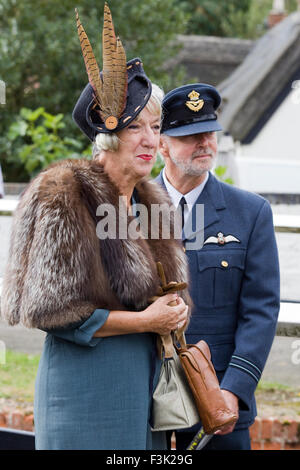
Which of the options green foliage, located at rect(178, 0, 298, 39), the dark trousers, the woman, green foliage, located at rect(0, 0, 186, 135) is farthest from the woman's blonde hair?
green foliage, located at rect(178, 0, 298, 39)

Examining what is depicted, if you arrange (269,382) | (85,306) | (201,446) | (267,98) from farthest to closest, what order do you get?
(267,98)
(269,382)
(201,446)
(85,306)

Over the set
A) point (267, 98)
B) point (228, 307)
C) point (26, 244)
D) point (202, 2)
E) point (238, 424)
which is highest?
point (202, 2)

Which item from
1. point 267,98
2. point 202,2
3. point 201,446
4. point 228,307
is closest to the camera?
point 201,446

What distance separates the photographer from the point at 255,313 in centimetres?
248

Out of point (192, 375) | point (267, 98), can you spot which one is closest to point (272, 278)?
point (192, 375)

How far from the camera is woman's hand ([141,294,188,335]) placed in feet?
6.95

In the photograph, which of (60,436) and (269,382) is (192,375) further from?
(269,382)

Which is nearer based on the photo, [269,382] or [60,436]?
[60,436]

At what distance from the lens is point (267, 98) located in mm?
16938

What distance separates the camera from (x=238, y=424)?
98.5 inches

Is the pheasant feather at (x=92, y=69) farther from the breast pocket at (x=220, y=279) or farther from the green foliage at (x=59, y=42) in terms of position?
the green foliage at (x=59, y=42)

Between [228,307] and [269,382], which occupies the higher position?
[228,307]

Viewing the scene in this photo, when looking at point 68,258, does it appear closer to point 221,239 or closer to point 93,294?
point 93,294
